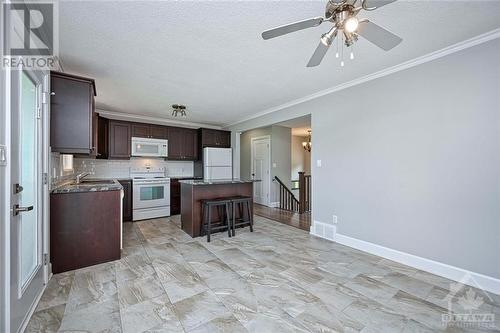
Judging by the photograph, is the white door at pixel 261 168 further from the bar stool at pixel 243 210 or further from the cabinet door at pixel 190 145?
the bar stool at pixel 243 210

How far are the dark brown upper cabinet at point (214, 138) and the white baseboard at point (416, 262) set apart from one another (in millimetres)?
3768

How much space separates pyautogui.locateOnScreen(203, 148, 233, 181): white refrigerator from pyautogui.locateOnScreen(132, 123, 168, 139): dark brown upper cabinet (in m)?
1.16

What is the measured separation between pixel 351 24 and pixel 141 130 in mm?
5131

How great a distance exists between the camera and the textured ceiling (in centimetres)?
176

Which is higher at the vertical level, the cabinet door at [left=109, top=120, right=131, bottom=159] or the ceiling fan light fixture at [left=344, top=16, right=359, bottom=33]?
the ceiling fan light fixture at [left=344, top=16, right=359, bottom=33]

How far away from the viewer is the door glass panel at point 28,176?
5.76 ft

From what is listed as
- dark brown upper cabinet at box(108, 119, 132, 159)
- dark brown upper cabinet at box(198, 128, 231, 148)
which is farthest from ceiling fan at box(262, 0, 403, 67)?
dark brown upper cabinet at box(198, 128, 231, 148)

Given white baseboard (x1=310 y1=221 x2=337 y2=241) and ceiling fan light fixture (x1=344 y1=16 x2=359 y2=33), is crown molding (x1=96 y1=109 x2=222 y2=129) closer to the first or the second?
white baseboard (x1=310 y1=221 x2=337 y2=241)

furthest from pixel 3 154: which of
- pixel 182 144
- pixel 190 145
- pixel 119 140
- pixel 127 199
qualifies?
pixel 190 145

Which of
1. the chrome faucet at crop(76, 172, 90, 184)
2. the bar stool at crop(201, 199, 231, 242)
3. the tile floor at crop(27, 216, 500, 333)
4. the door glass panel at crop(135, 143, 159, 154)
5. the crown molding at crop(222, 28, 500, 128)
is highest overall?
the crown molding at crop(222, 28, 500, 128)

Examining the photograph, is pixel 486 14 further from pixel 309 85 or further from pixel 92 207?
pixel 92 207

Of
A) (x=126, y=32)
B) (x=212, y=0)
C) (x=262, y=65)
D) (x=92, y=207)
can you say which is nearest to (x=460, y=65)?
(x=262, y=65)

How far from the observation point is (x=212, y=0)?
1652mm

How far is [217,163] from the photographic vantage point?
238 inches
